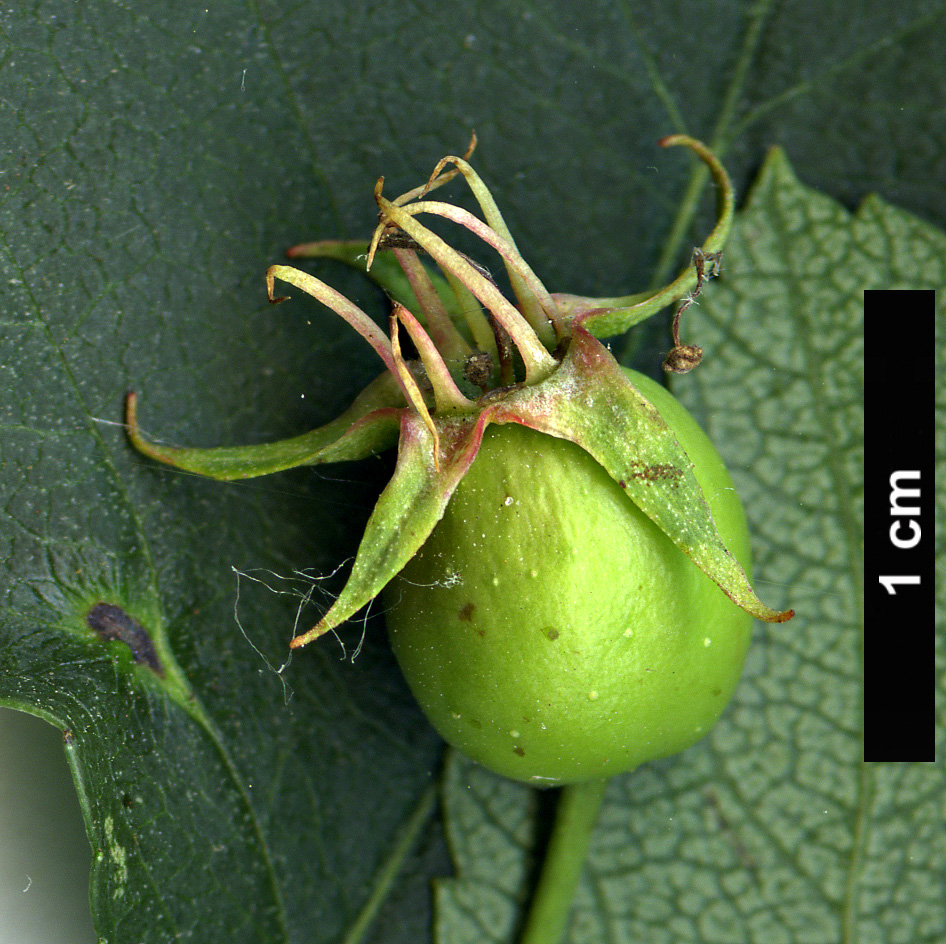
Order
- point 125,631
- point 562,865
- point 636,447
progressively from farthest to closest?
point 562,865
point 125,631
point 636,447

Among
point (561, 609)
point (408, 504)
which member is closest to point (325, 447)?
point (408, 504)

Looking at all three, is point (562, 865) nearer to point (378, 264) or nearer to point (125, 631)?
point (125, 631)

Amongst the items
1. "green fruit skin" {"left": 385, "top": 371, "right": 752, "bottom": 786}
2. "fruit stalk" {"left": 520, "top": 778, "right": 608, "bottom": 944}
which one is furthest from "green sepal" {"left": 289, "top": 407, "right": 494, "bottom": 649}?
"fruit stalk" {"left": 520, "top": 778, "right": 608, "bottom": 944}

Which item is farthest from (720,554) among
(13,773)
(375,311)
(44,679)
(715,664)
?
(13,773)

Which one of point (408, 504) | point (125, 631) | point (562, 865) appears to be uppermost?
point (408, 504)

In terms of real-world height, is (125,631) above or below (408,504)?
below

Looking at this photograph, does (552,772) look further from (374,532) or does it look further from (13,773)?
(13,773)

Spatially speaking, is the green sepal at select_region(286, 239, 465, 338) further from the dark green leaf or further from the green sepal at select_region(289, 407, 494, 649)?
the green sepal at select_region(289, 407, 494, 649)

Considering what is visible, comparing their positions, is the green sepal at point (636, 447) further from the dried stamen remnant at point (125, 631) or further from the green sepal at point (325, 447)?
the dried stamen remnant at point (125, 631)
